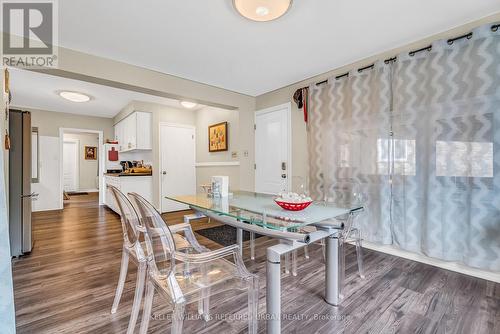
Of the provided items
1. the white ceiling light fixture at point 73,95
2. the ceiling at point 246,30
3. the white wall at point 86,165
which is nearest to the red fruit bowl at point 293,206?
the ceiling at point 246,30

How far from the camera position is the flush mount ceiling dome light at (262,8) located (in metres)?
1.69

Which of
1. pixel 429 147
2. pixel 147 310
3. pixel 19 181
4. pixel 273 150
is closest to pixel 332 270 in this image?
pixel 147 310

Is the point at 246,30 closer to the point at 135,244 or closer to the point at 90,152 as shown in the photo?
the point at 135,244

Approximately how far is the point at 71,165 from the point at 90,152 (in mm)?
811

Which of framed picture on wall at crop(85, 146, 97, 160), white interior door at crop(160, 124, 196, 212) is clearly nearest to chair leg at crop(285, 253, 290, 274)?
white interior door at crop(160, 124, 196, 212)

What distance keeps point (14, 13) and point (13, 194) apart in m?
1.88

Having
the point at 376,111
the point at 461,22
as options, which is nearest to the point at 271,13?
the point at 376,111

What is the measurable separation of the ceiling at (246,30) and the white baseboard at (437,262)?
2332 millimetres

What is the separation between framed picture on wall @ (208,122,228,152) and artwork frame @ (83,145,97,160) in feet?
21.0

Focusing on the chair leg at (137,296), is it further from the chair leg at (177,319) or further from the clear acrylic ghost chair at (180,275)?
the chair leg at (177,319)

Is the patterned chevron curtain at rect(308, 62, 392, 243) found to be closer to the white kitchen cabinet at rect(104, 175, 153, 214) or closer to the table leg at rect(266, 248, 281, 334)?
the table leg at rect(266, 248, 281, 334)

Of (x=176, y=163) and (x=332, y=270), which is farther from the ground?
(x=176, y=163)

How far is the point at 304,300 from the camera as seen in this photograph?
1.79m

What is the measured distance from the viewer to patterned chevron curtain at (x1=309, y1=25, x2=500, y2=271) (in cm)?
197
